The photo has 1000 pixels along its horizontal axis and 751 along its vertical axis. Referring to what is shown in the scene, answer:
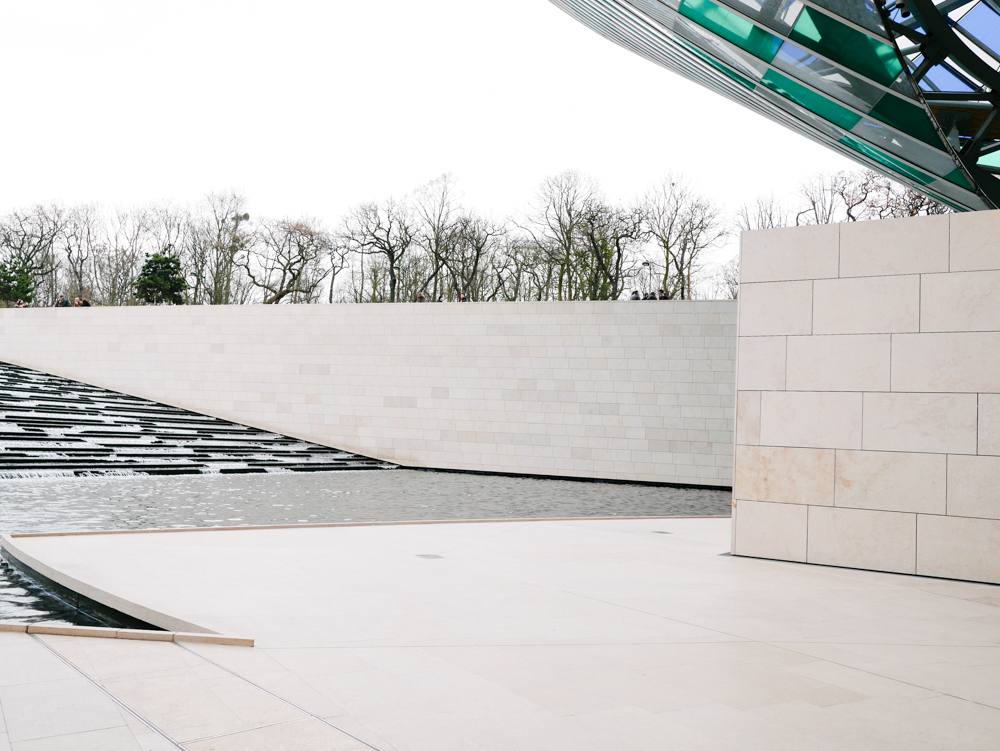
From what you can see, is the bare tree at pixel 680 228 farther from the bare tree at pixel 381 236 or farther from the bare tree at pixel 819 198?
the bare tree at pixel 381 236

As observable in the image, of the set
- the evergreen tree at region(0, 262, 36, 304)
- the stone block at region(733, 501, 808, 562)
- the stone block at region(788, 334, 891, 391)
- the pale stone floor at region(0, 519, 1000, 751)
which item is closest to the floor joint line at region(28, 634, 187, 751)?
the pale stone floor at region(0, 519, 1000, 751)

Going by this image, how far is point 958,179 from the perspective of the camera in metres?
13.0

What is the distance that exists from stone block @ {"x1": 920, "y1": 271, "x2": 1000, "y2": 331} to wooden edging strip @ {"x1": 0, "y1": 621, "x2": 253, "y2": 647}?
632cm

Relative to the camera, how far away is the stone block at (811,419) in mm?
7691

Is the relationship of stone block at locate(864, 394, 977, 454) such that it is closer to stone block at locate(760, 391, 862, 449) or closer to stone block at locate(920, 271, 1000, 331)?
stone block at locate(760, 391, 862, 449)

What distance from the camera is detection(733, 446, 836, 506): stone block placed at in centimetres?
782

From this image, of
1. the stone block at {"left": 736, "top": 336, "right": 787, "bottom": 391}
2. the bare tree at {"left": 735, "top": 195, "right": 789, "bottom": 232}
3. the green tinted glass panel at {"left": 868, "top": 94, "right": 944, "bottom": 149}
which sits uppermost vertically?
the bare tree at {"left": 735, "top": 195, "right": 789, "bottom": 232}

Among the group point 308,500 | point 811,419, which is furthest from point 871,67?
point 308,500

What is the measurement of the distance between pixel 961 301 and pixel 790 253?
62.1 inches

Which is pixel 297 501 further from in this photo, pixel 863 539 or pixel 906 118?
pixel 906 118

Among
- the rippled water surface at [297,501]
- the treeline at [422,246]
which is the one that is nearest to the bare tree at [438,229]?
the treeline at [422,246]

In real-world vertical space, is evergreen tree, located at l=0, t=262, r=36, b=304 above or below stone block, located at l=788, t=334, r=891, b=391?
above

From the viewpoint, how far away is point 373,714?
3408 millimetres

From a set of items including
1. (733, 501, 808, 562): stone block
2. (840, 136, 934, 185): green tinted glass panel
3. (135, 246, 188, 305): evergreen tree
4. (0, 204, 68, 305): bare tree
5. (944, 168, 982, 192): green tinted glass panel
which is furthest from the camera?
(0, 204, 68, 305): bare tree
